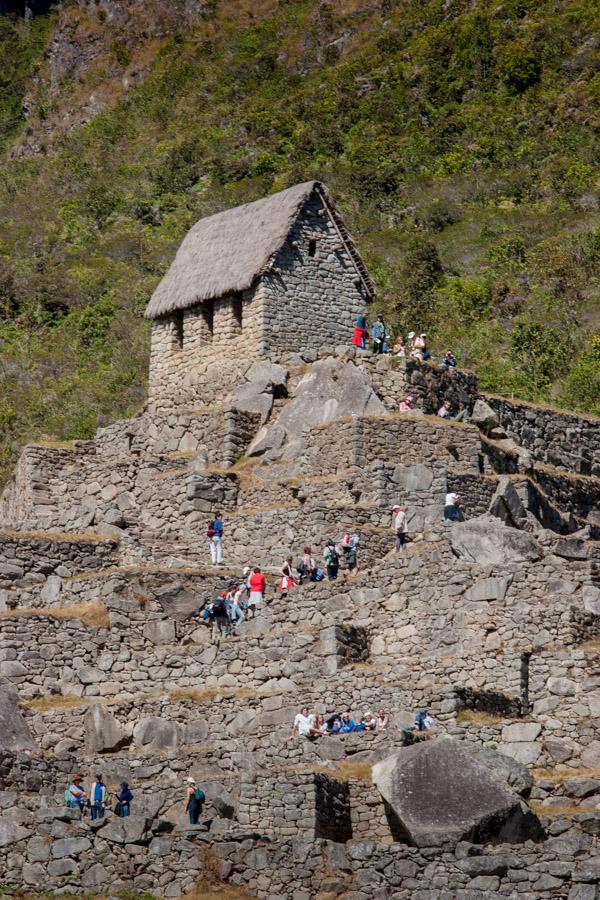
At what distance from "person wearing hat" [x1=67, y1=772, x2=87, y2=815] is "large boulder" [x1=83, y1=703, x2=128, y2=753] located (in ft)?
10.1

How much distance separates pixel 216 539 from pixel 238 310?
9.06 metres

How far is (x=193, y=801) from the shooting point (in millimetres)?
31625

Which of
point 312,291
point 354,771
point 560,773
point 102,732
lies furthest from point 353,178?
point 560,773

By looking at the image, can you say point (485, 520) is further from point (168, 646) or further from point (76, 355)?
point (76, 355)

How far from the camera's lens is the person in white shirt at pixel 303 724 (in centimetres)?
3416

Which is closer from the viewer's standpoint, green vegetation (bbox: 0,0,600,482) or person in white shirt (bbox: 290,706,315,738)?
person in white shirt (bbox: 290,706,315,738)

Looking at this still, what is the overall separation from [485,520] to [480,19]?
54643mm

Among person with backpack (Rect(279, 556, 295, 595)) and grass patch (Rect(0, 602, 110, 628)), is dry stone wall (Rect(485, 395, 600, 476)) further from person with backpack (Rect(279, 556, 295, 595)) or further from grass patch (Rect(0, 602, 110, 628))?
grass patch (Rect(0, 602, 110, 628))

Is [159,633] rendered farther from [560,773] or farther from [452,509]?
[560,773]

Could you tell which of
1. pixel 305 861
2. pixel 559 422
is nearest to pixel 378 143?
pixel 559 422

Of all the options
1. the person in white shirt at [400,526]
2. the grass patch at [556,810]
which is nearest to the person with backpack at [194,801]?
the grass patch at [556,810]

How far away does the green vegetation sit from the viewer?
6781cm

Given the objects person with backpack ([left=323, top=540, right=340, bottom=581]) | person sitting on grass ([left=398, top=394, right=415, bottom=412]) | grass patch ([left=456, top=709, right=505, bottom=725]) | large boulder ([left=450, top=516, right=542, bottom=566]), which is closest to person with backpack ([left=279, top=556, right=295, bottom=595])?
person with backpack ([left=323, top=540, right=340, bottom=581])

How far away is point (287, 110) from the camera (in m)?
89.9
